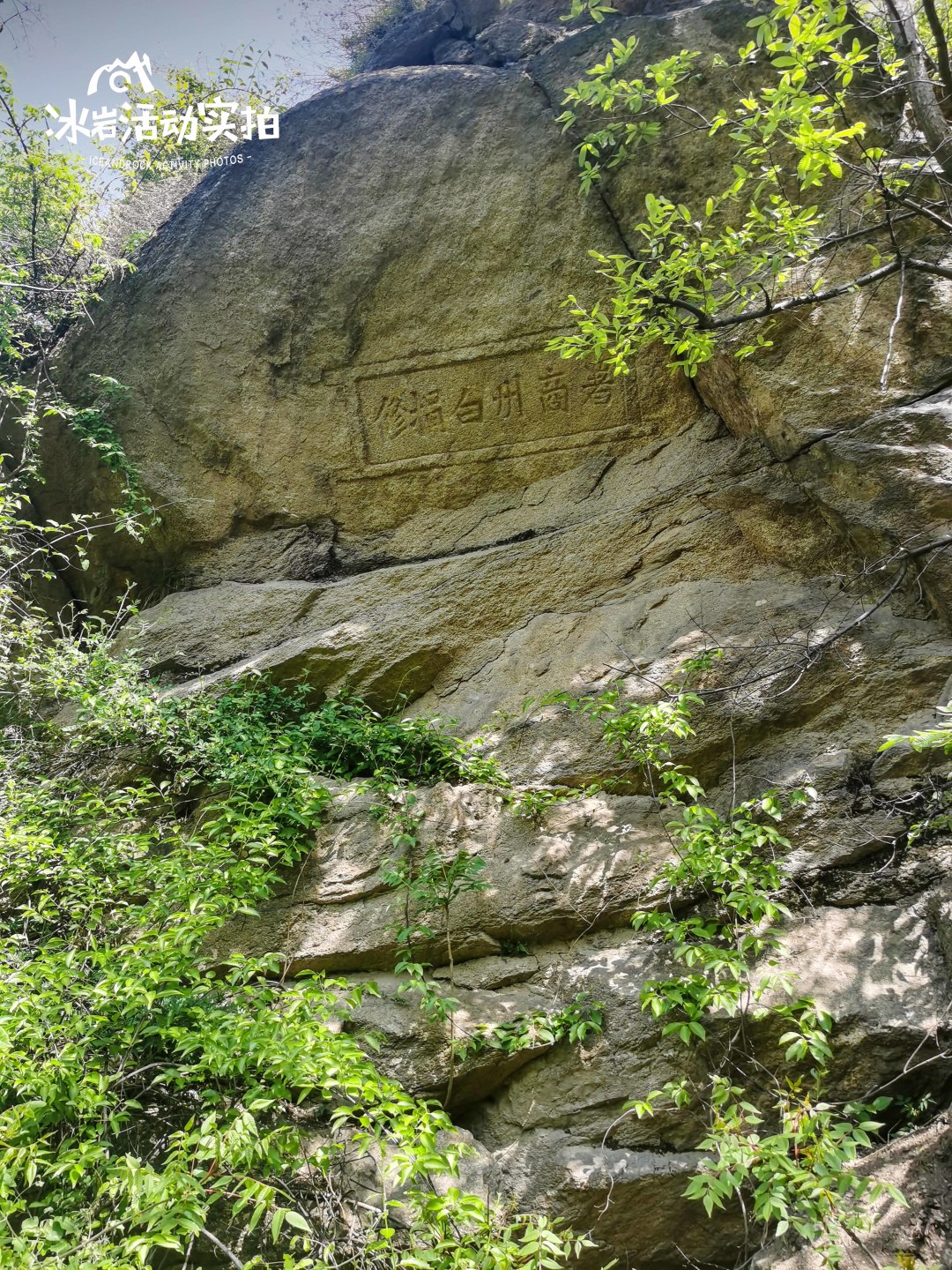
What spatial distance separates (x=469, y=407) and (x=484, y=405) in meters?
0.10

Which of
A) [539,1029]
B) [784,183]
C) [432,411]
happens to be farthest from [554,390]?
[539,1029]

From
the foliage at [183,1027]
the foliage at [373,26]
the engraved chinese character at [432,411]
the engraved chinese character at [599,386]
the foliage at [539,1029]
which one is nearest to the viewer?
the foliage at [183,1027]

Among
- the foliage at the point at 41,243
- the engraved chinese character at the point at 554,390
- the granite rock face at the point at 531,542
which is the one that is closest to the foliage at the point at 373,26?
the granite rock face at the point at 531,542

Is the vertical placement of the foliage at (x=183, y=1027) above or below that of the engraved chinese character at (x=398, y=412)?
below

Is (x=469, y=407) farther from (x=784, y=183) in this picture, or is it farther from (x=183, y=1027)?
(x=183, y=1027)

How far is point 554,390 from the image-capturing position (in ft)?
17.4

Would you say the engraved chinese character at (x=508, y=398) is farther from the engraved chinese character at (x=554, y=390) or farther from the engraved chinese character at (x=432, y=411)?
the engraved chinese character at (x=432, y=411)

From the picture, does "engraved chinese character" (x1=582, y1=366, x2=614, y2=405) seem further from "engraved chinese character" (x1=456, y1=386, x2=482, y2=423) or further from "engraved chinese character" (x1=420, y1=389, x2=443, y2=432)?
"engraved chinese character" (x1=420, y1=389, x2=443, y2=432)

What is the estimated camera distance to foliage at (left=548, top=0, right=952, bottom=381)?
3410 millimetres

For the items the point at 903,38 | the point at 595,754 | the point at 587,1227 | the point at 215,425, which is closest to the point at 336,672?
the point at 595,754

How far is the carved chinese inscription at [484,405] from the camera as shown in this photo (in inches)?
207

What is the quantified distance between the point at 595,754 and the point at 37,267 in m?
5.69

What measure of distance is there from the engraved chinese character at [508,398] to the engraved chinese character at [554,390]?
0.15 metres

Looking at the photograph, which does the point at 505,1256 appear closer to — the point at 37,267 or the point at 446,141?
the point at 446,141
